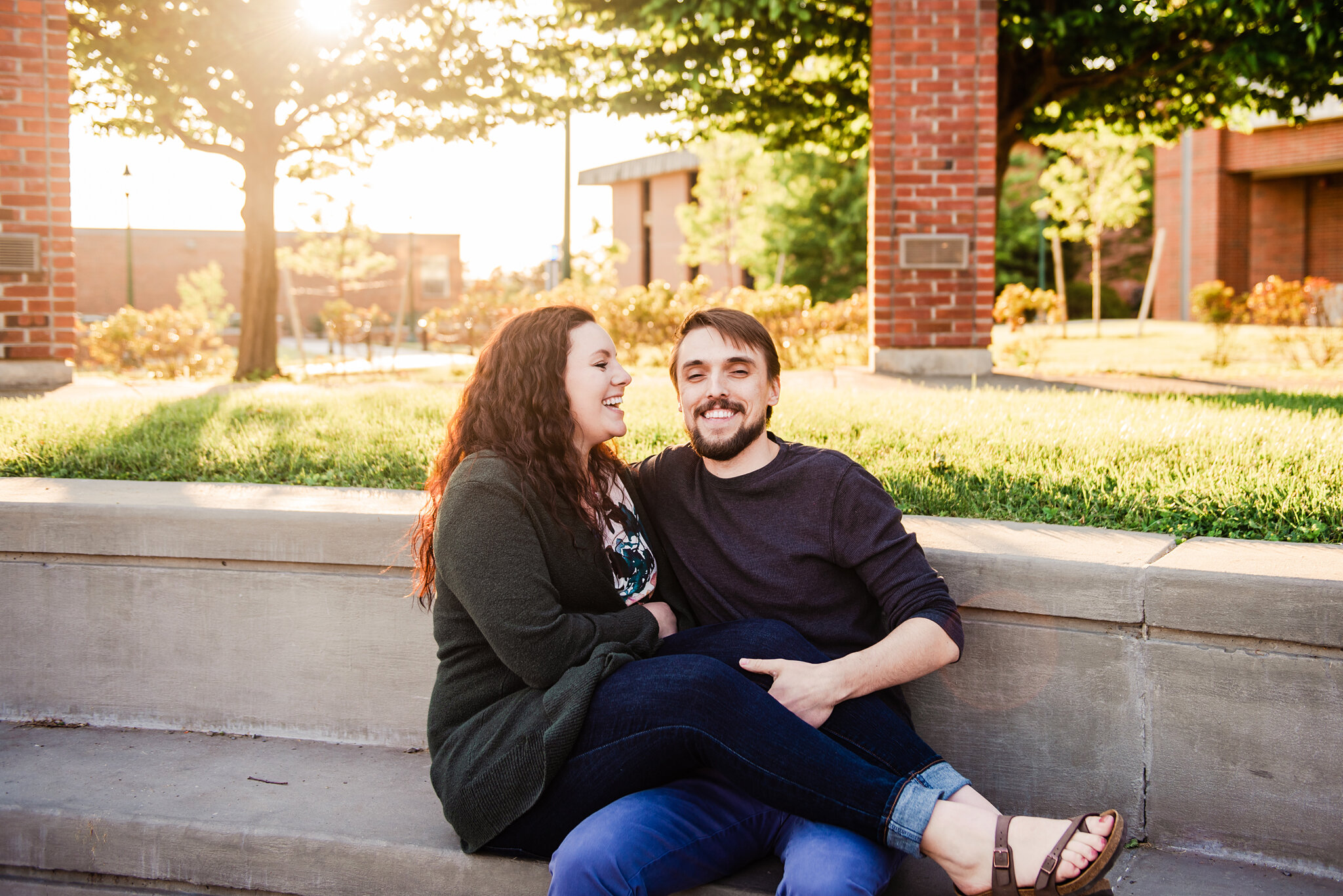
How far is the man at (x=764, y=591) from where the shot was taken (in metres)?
2.29

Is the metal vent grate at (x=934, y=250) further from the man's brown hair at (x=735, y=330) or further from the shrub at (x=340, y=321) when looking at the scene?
the shrub at (x=340, y=321)

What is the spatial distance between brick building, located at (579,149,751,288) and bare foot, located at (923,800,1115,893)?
37723 mm

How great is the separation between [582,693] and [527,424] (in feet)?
2.23

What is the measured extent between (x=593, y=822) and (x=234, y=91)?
34.8 ft

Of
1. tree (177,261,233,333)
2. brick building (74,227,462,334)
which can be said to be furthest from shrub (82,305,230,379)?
brick building (74,227,462,334)

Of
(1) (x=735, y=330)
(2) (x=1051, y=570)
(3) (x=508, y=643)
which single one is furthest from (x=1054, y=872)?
(1) (x=735, y=330)

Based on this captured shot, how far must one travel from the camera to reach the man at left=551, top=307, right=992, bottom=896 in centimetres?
229

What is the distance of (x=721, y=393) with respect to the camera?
110 inches

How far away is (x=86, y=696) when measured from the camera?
3631 mm

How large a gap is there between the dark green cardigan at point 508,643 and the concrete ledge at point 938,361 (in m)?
6.17

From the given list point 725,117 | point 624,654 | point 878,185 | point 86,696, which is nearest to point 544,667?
point 624,654

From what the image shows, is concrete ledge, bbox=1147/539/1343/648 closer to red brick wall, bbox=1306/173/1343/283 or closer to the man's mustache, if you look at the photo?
the man's mustache

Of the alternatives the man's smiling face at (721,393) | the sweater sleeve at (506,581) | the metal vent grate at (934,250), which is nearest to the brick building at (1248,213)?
the metal vent grate at (934,250)

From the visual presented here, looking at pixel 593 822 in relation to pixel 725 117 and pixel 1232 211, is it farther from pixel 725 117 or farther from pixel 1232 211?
pixel 1232 211
